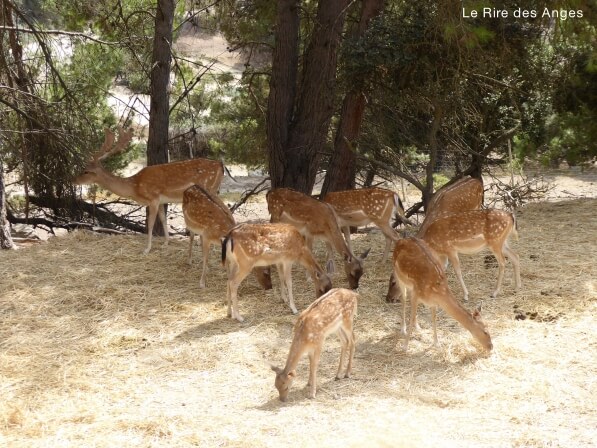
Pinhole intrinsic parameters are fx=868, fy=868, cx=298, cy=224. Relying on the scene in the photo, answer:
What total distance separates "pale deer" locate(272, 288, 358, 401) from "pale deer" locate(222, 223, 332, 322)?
4.29 feet

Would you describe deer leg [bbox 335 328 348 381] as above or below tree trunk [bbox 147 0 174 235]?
below

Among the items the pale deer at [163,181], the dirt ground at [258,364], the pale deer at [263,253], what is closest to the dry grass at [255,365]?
the dirt ground at [258,364]

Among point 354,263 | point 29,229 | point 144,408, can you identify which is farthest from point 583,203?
point 29,229

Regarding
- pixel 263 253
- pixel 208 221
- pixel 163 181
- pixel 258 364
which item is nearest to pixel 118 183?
pixel 163 181

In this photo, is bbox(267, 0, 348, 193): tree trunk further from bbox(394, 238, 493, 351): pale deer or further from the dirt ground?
bbox(394, 238, 493, 351): pale deer

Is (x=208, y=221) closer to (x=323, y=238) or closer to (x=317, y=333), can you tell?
(x=323, y=238)

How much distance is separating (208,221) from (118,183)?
2.00 meters

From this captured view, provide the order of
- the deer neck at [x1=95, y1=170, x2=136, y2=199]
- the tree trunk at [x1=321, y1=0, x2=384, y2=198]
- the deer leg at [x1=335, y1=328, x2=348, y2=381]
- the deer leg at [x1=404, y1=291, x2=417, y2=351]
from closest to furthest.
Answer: the deer leg at [x1=335, y1=328, x2=348, y2=381] → the deer leg at [x1=404, y1=291, x2=417, y2=351] → the deer neck at [x1=95, y1=170, x2=136, y2=199] → the tree trunk at [x1=321, y1=0, x2=384, y2=198]

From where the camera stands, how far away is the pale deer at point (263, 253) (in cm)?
776

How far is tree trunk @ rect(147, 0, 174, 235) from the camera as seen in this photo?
1170cm

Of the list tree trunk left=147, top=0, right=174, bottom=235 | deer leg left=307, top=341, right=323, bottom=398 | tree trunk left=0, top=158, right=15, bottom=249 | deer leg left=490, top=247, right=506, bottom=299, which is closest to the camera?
deer leg left=307, top=341, right=323, bottom=398

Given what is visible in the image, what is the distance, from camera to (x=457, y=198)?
31.6 ft

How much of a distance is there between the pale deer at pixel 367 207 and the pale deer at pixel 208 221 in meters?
1.28

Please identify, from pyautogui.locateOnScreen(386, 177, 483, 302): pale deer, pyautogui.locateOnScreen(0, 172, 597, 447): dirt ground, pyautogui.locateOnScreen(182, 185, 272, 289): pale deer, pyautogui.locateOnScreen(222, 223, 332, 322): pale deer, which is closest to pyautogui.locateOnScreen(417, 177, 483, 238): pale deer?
pyautogui.locateOnScreen(386, 177, 483, 302): pale deer
